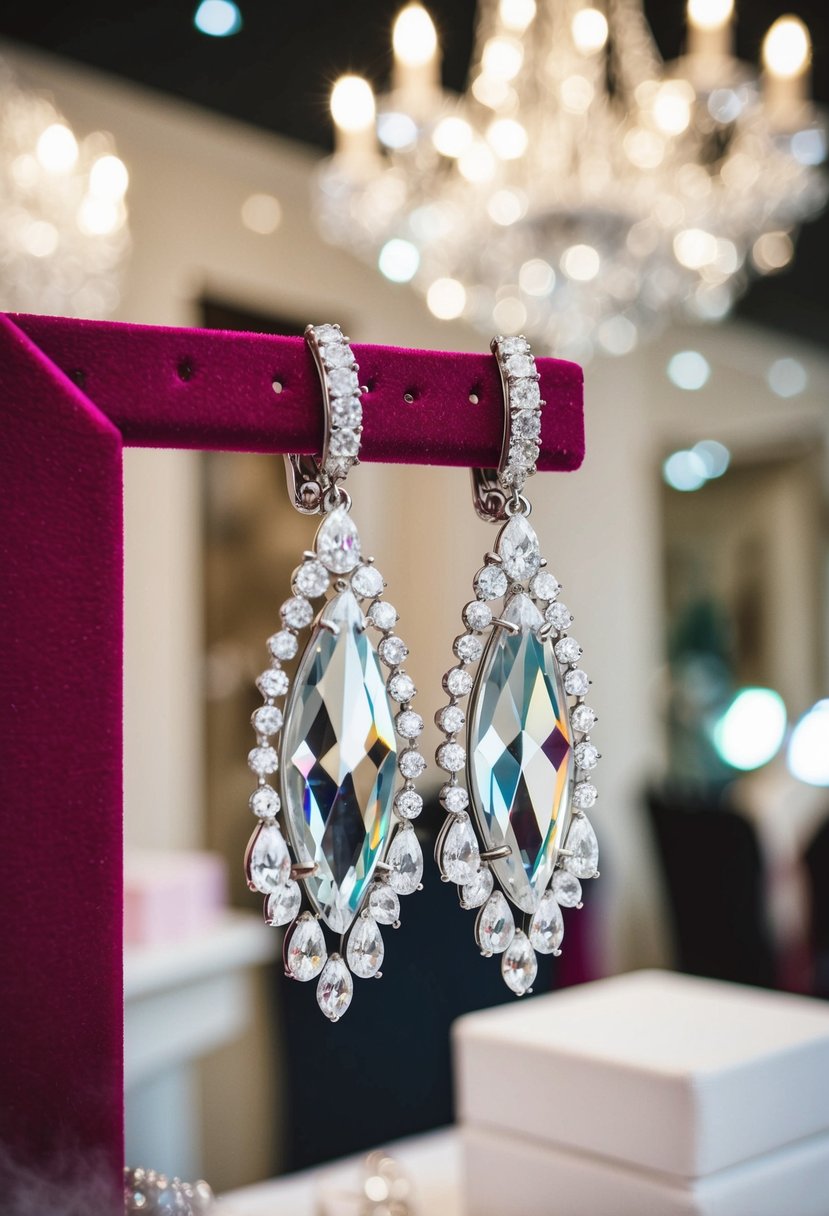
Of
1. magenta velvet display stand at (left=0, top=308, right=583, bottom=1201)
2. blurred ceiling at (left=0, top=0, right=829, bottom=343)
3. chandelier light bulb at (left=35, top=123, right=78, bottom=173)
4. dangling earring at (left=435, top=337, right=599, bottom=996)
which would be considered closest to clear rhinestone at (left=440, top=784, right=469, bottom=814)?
dangling earring at (left=435, top=337, right=599, bottom=996)

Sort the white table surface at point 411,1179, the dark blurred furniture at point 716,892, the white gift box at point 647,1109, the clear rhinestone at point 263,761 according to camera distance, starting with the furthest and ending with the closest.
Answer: the dark blurred furniture at point 716,892 → the white table surface at point 411,1179 → the white gift box at point 647,1109 → the clear rhinestone at point 263,761

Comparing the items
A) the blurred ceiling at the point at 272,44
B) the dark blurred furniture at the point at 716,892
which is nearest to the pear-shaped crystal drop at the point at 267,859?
the blurred ceiling at the point at 272,44

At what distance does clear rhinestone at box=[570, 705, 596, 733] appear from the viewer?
0.50 m

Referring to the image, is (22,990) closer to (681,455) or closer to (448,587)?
(448,587)

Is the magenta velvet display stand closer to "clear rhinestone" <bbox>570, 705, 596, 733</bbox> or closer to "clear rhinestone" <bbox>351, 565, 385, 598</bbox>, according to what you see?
"clear rhinestone" <bbox>351, 565, 385, 598</bbox>

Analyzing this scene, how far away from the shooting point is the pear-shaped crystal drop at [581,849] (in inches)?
19.5

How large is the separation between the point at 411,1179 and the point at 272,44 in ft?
6.58

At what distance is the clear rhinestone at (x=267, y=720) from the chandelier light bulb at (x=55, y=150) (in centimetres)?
193

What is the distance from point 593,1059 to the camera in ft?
2.30

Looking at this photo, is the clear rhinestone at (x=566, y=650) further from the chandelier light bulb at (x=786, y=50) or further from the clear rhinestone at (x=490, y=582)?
the chandelier light bulb at (x=786, y=50)

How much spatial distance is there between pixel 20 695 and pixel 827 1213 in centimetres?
61

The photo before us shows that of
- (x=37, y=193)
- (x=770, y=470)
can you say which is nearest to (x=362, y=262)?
(x=37, y=193)

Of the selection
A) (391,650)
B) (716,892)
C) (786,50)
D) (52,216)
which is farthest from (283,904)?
(716,892)

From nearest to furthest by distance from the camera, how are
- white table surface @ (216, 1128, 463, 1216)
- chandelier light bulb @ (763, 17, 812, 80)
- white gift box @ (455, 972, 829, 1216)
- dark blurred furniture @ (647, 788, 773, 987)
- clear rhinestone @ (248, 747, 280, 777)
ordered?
1. clear rhinestone @ (248, 747, 280, 777)
2. white gift box @ (455, 972, 829, 1216)
3. white table surface @ (216, 1128, 463, 1216)
4. chandelier light bulb @ (763, 17, 812, 80)
5. dark blurred furniture @ (647, 788, 773, 987)
